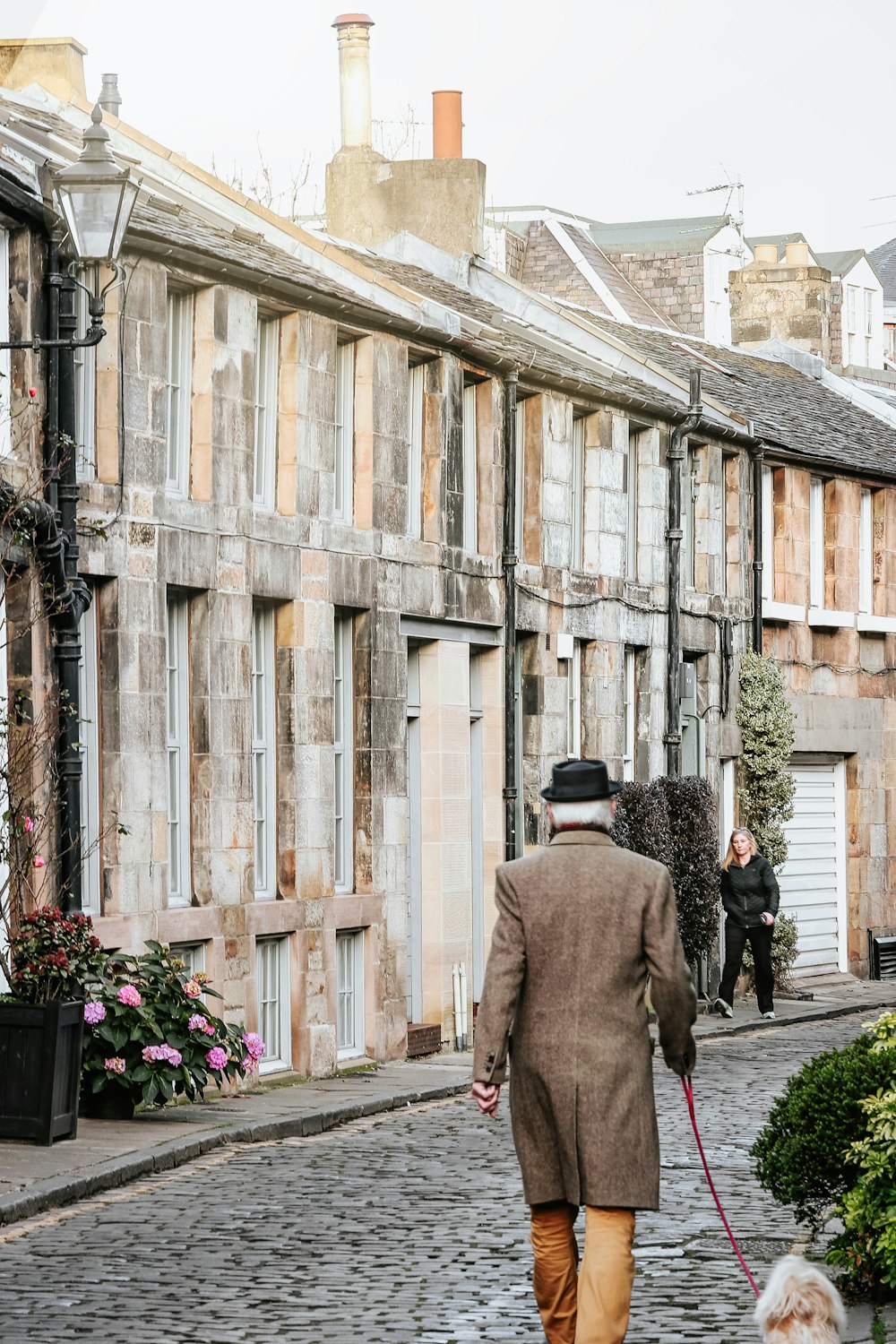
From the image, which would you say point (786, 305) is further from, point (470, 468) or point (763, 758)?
point (470, 468)

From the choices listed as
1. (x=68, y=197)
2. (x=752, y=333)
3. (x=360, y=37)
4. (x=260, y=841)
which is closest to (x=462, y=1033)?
(x=260, y=841)

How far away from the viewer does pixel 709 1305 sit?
348 inches

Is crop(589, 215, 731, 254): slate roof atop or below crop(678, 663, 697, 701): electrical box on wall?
atop

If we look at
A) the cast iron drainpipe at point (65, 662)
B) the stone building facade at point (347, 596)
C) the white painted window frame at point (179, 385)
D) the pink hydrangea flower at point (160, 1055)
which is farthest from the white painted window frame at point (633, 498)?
the pink hydrangea flower at point (160, 1055)

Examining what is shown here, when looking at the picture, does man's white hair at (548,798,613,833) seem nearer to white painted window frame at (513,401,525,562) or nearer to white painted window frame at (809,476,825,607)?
white painted window frame at (513,401,525,562)

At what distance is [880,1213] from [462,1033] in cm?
1247

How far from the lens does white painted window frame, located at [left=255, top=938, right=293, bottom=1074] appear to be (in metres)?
17.9

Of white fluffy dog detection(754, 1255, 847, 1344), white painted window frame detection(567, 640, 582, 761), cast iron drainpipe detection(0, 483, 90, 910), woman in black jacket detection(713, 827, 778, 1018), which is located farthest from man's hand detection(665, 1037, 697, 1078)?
woman in black jacket detection(713, 827, 778, 1018)

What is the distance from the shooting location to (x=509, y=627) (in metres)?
21.8

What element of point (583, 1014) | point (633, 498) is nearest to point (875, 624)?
point (633, 498)

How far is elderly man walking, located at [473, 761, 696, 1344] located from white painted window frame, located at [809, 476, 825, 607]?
74.0 ft

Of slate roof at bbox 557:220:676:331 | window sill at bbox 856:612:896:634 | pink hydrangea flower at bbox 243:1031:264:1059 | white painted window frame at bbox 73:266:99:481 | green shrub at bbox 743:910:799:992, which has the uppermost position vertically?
slate roof at bbox 557:220:676:331

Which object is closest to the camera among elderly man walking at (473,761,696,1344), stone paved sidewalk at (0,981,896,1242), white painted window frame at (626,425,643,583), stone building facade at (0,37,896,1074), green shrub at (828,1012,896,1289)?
elderly man walking at (473,761,696,1344)

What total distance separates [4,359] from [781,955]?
14.9 m
